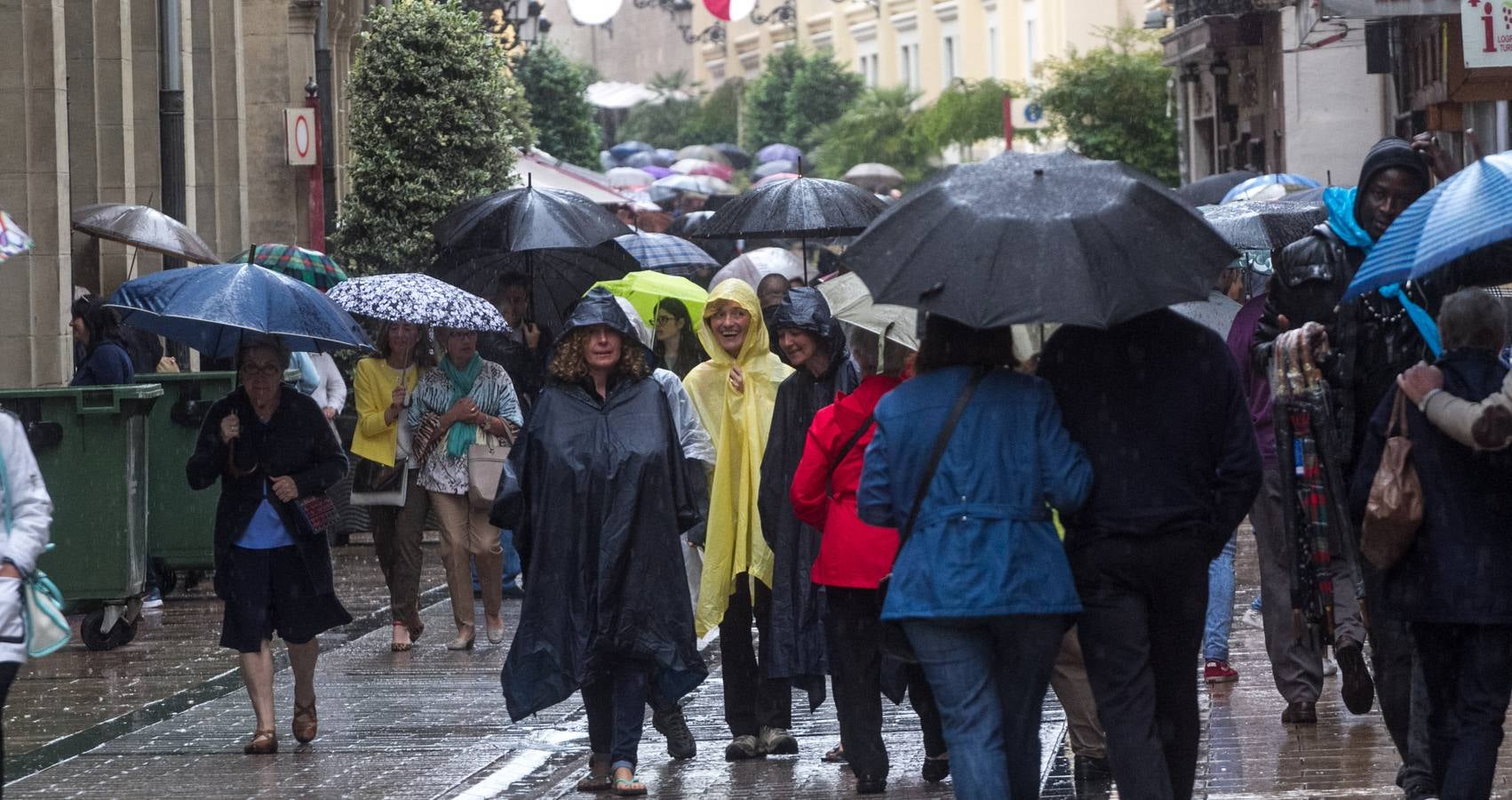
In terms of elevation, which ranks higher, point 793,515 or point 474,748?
point 793,515

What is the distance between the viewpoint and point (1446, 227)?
21.6 ft

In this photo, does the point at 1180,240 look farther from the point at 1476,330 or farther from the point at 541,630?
the point at 541,630

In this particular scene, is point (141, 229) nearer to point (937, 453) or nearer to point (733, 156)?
point (937, 453)

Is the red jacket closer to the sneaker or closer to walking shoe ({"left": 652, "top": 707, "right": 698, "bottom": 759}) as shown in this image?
walking shoe ({"left": 652, "top": 707, "right": 698, "bottom": 759})

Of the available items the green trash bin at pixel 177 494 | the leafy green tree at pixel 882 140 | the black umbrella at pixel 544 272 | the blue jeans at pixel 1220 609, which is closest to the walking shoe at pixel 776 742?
the blue jeans at pixel 1220 609

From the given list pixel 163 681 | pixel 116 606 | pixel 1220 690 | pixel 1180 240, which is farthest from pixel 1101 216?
pixel 116 606

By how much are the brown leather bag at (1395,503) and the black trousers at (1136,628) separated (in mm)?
589

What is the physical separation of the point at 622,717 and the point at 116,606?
15.9 ft

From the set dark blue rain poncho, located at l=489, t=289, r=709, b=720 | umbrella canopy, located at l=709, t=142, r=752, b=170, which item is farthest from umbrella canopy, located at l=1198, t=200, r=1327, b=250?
umbrella canopy, located at l=709, t=142, r=752, b=170

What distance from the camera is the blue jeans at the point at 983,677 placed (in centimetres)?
618

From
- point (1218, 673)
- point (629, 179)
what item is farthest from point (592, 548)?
point (629, 179)

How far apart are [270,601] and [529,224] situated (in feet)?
14.0

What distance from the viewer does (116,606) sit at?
486 inches

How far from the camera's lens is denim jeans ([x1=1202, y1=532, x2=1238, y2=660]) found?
1027 centimetres
